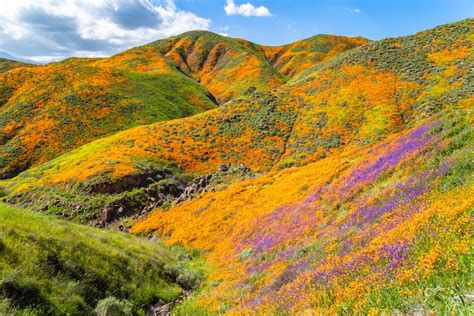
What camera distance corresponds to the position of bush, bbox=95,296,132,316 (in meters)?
10.5

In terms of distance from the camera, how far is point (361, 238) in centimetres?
927

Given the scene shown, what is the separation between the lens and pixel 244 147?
5359 centimetres

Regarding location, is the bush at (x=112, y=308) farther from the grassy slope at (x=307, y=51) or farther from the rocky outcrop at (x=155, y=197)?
the grassy slope at (x=307, y=51)

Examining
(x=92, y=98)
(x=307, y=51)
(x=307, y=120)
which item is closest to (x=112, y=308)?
(x=307, y=120)

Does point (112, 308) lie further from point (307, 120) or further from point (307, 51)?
point (307, 51)

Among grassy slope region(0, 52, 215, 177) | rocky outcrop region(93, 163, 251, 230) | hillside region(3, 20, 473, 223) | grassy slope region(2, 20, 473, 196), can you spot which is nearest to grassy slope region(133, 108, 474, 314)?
rocky outcrop region(93, 163, 251, 230)

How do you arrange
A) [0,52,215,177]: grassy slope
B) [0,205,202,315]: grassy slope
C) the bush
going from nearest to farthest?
1. [0,205,202,315]: grassy slope
2. the bush
3. [0,52,215,177]: grassy slope

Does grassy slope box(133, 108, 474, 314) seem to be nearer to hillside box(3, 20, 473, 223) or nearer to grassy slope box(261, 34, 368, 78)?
hillside box(3, 20, 473, 223)

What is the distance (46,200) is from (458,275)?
45.8 metres

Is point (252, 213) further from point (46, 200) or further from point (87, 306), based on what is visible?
point (46, 200)

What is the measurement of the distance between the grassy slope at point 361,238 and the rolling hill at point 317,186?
A: 55 millimetres

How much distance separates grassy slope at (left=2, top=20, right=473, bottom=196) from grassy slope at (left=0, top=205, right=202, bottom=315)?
29.6 m

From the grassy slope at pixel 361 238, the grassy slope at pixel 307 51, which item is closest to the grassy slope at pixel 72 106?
the grassy slope at pixel 361 238

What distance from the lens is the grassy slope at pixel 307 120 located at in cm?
4769
